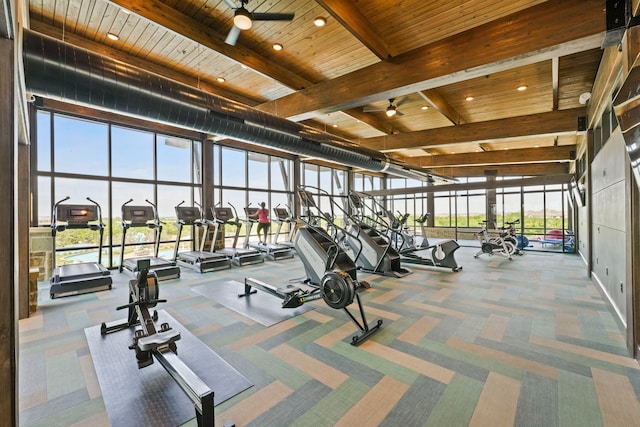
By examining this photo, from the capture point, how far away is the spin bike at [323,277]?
2980 mm

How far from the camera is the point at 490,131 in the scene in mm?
6895

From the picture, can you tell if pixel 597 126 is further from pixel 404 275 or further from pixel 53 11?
pixel 53 11

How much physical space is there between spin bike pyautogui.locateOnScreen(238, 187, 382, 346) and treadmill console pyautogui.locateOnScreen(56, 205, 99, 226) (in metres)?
3.53

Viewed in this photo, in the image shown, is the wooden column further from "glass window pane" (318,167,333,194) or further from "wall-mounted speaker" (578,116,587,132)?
"glass window pane" (318,167,333,194)

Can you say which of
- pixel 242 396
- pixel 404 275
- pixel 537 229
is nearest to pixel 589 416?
pixel 242 396

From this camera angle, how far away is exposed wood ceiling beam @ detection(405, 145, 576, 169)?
9367 mm

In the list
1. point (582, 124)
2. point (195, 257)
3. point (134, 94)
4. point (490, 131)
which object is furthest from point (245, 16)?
point (582, 124)

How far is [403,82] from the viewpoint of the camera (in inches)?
157

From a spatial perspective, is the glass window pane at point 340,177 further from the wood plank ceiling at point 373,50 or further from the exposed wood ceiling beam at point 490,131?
the wood plank ceiling at point 373,50

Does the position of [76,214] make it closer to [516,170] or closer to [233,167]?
[233,167]

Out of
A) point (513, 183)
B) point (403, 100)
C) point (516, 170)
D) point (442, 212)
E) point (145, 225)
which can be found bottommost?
point (145, 225)

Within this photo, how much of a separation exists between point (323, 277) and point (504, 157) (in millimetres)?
10216

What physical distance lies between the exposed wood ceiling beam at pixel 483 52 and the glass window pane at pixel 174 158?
5101 mm

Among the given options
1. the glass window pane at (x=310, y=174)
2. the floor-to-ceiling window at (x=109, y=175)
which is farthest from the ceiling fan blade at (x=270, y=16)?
the glass window pane at (x=310, y=174)
